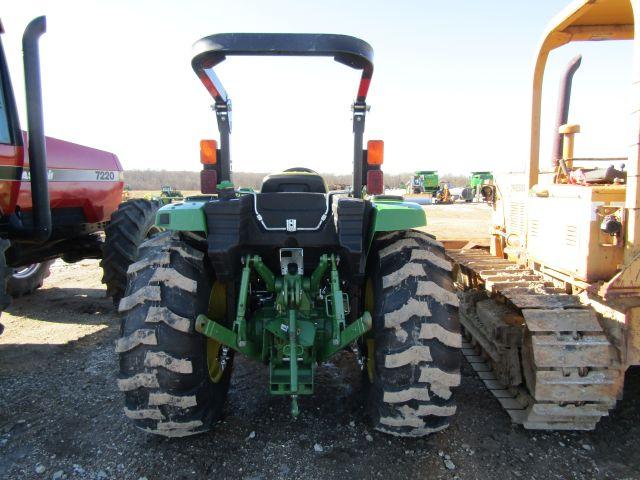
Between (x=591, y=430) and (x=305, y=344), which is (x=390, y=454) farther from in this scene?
(x=591, y=430)

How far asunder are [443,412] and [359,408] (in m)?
0.88

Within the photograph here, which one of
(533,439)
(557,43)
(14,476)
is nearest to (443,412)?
(533,439)

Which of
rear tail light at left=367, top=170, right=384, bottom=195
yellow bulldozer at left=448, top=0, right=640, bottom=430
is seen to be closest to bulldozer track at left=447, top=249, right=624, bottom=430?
yellow bulldozer at left=448, top=0, right=640, bottom=430

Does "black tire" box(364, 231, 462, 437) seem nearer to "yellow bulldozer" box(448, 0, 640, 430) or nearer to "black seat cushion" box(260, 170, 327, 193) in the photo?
"yellow bulldozer" box(448, 0, 640, 430)

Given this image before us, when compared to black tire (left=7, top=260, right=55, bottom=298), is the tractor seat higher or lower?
higher

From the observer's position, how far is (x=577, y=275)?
314 cm

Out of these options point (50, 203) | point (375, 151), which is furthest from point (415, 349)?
point (50, 203)

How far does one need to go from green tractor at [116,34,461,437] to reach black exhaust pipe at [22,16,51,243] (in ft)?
4.82

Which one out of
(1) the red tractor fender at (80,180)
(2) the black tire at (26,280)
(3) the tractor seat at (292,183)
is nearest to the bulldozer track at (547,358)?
(3) the tractor seat at (292,183)

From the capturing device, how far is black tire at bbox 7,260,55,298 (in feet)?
21.2

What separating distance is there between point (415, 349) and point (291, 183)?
5.48 ft

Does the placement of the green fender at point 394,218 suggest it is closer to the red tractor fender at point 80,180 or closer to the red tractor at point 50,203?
the red tractor at point 50,203

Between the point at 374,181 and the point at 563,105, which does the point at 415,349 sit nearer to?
the point at 374,181

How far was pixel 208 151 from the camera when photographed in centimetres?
334
